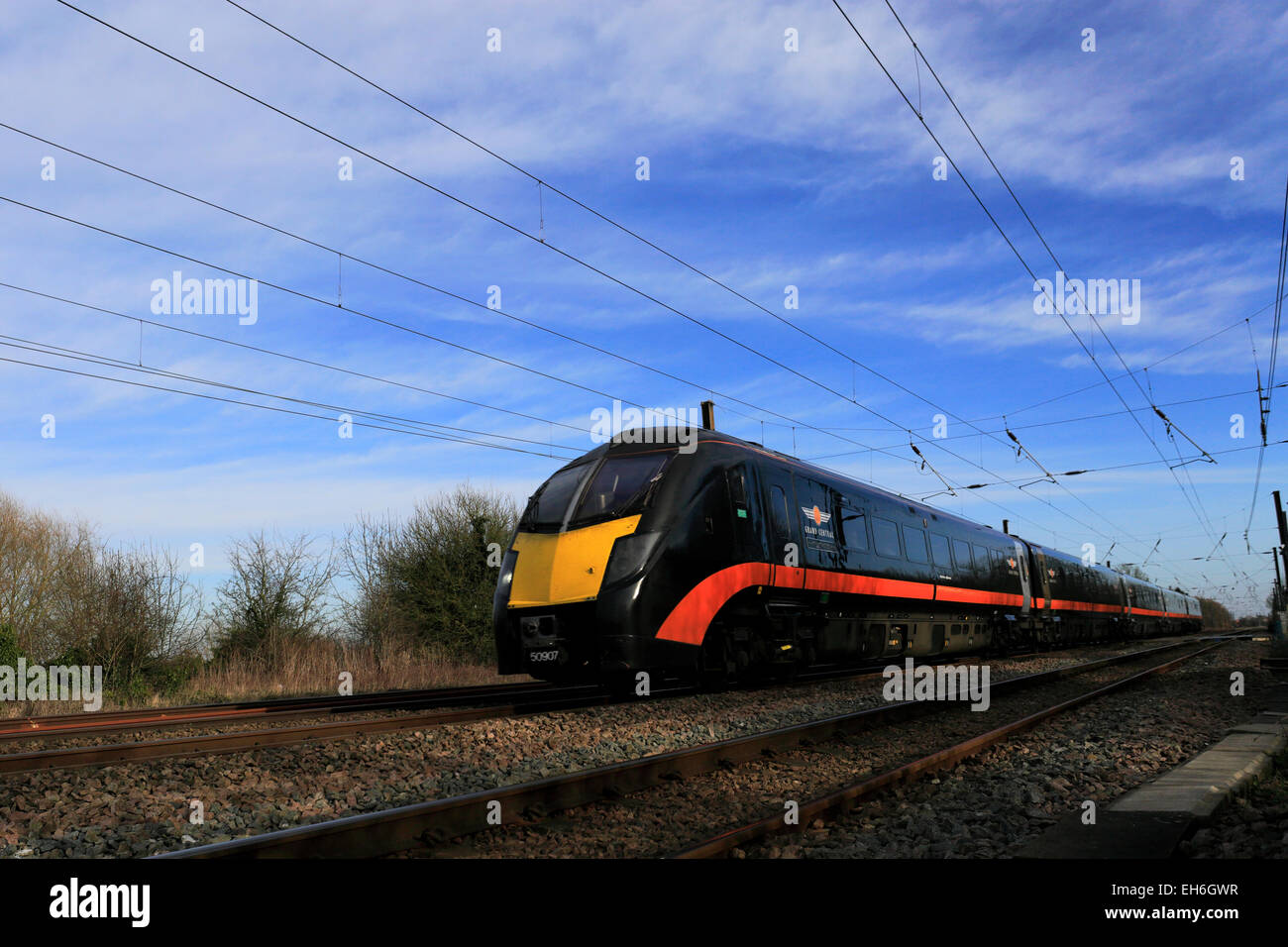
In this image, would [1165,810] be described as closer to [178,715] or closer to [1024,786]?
[1024,786]

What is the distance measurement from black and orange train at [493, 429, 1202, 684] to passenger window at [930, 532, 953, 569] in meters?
1.85

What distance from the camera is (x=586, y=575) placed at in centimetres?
1061

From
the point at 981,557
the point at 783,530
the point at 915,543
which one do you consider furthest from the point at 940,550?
the point at 783,530

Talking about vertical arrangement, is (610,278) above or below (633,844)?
above

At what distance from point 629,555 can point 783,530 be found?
3423mm

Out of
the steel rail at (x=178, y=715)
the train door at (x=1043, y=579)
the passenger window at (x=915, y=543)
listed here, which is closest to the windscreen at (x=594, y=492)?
the steel rail at (x=178, y=715)

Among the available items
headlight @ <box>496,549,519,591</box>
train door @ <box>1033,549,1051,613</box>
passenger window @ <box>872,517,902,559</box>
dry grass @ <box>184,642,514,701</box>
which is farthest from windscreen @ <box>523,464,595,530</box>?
train door @ <box>1033,549,1051,613</box>

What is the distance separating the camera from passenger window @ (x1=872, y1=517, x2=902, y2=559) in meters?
16.3

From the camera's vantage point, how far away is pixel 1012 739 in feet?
28.7

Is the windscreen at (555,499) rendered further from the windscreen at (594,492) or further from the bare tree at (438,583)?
the bare tree at (438,583)

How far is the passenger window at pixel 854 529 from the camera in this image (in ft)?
49.7
